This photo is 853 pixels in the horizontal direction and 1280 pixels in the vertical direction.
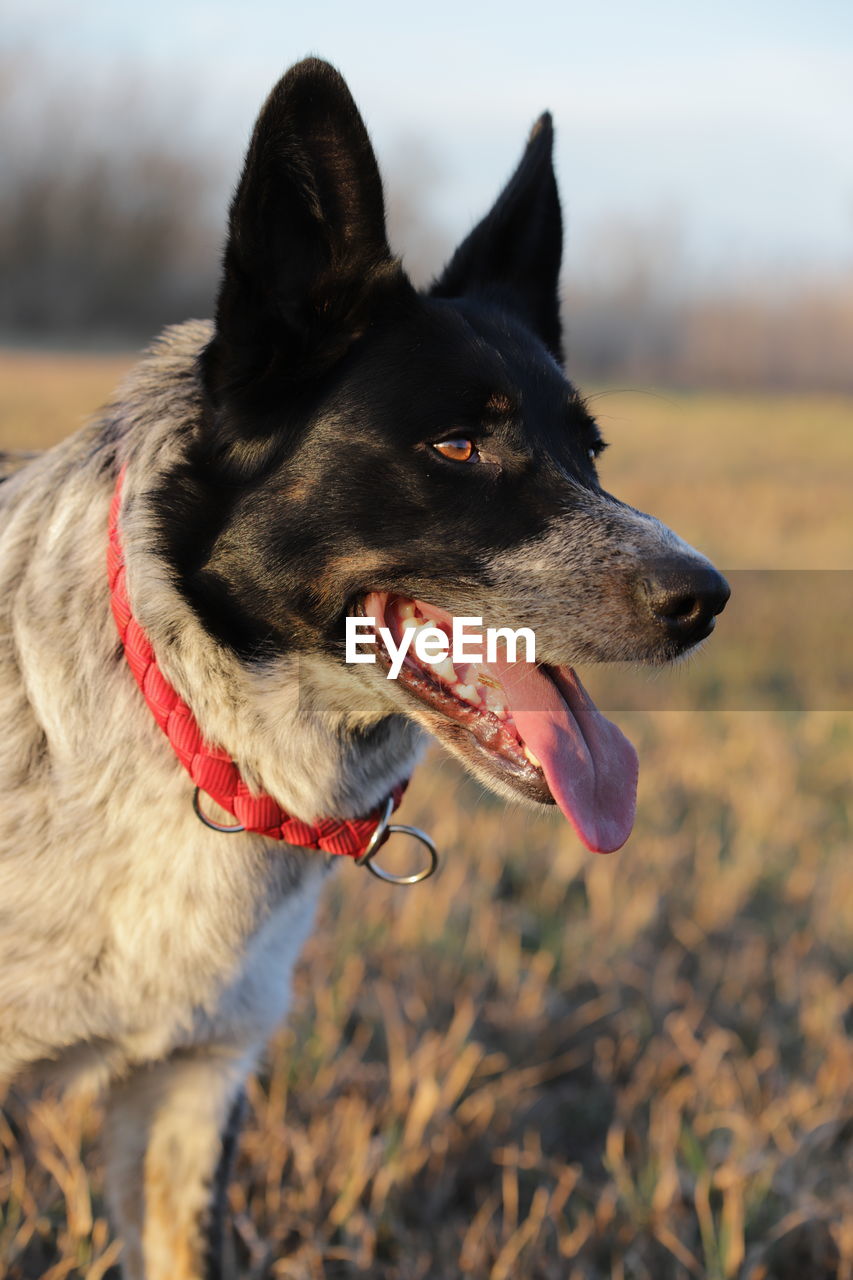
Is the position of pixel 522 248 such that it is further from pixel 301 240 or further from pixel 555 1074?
pixel 555 1074

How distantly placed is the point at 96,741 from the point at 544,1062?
5.70 ft

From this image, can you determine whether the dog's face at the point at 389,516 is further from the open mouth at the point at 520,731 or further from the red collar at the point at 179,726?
the red collar at the point at 179,726

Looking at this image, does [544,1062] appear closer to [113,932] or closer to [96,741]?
[113,932]

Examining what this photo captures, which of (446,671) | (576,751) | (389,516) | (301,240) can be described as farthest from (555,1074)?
(301,240)

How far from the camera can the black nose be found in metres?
1.89

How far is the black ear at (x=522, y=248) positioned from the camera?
8.21 feet

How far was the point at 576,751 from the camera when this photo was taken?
1995 millimetres

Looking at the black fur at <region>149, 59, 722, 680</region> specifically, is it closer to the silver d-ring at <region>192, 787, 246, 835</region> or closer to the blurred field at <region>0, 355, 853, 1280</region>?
the silver d-ring at <region>192, 787, 246, 835</region>

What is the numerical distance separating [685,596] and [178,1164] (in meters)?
1.51

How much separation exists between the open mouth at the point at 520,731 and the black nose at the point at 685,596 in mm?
241

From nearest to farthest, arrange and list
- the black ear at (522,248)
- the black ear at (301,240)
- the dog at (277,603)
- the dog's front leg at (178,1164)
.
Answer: the black ear at (301,240)
the dog at (277,603)
the dog's front leg at (178,1164)
the black ear at (522,248)

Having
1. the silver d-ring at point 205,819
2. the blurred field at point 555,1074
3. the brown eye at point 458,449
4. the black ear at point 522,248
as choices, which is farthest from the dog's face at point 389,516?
the blurred field at point 555,1074

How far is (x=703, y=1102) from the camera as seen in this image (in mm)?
3018

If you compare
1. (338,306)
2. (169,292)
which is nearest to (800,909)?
(338,306)
